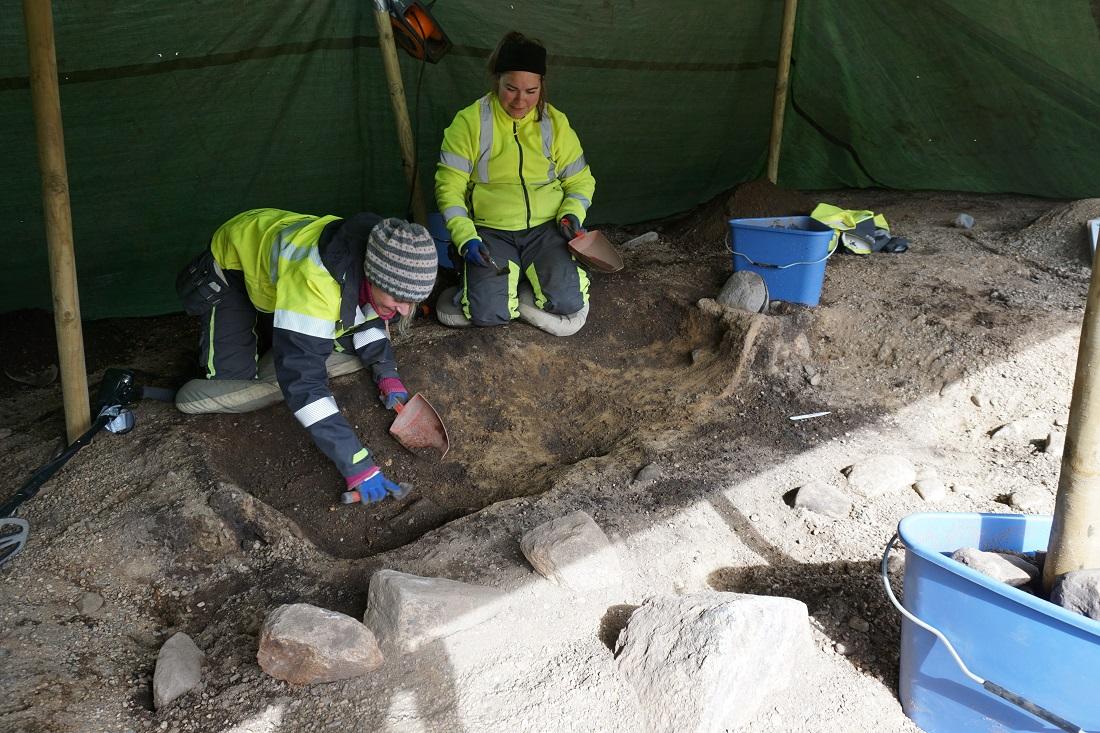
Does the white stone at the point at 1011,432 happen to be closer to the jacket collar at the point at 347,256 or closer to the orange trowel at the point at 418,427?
the orange trowel at the point at 418,427

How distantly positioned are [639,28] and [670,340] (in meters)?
2.15

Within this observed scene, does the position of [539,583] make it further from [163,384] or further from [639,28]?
[639,28]

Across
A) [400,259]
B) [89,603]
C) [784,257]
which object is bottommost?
[89,603]

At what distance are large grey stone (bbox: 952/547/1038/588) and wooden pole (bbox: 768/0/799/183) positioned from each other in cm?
390

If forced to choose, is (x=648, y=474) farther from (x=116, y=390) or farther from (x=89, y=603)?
(x=116, y=390)

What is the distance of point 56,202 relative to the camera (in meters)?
2.76

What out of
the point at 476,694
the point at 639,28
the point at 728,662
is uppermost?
the point at 639,28

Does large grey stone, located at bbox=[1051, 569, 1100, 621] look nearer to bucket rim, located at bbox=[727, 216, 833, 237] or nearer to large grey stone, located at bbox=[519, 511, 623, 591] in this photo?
large grey stone, located at bbox=[519, 511, 623, 591]

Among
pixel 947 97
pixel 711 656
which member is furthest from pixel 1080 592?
pixel 947 97

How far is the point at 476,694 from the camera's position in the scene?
76.2 inches

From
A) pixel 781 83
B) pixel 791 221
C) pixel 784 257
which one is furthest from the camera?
pixel 781 83

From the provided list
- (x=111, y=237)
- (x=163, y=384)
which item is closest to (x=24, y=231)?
(x=111, y=237)

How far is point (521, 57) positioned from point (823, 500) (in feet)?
6.98

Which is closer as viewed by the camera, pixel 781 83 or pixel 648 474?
pixel 648 474
